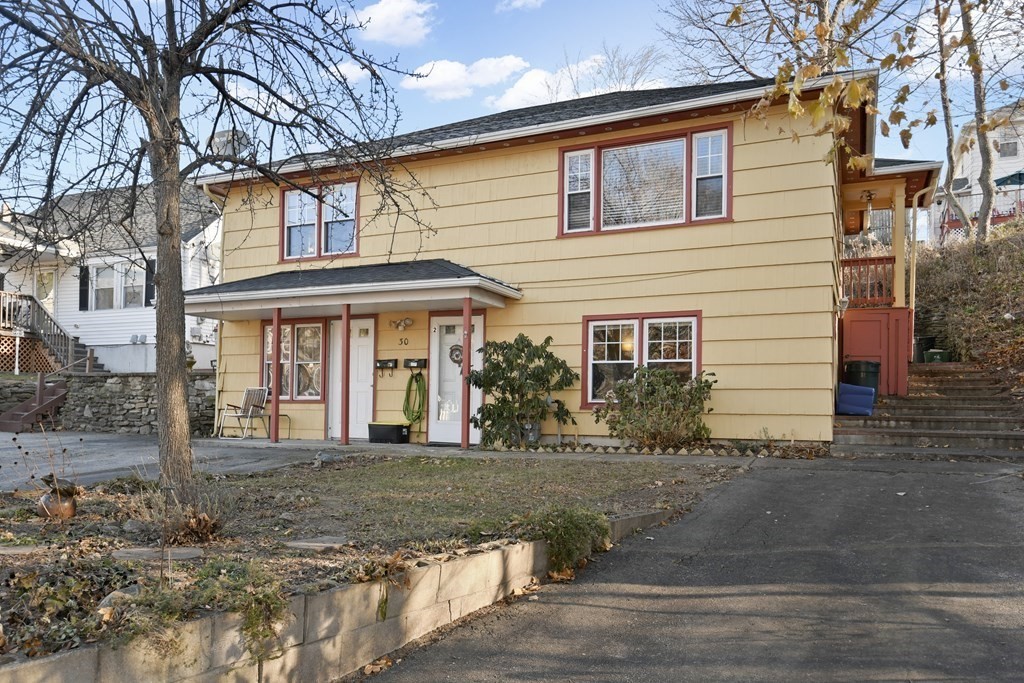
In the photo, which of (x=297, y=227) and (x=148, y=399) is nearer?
(x=297, y=227)

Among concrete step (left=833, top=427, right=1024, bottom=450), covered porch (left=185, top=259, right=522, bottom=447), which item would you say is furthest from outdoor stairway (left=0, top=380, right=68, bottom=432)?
concrete step (left=833, top=427, right=1024, bottom=450)

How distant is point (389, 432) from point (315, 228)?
4256mm

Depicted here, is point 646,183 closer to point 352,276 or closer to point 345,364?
point 352,276

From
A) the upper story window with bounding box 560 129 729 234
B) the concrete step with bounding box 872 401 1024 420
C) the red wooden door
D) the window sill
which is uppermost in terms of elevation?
the upper story window with bounding box 560 129 729 234

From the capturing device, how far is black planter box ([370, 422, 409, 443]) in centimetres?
1320

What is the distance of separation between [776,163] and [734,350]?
106 inches

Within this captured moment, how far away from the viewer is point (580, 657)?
3.95 m

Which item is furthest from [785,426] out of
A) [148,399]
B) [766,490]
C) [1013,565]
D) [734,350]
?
[148,399]

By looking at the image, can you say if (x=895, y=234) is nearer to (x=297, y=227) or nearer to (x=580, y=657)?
(x=297, y=227)

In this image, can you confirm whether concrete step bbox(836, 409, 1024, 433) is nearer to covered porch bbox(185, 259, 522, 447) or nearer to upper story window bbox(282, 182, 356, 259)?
covered porch bbox(185, 259, 522, 447)

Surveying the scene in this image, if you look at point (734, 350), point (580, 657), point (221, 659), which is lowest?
A: point (580, 657)

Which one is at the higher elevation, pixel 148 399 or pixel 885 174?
pixel 885 174

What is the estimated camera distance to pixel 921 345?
18.2 metres

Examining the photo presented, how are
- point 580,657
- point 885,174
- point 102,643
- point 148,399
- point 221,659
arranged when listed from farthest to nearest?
point 148,399, point 885,174, point 580,657, point 221,659, point 102,643
